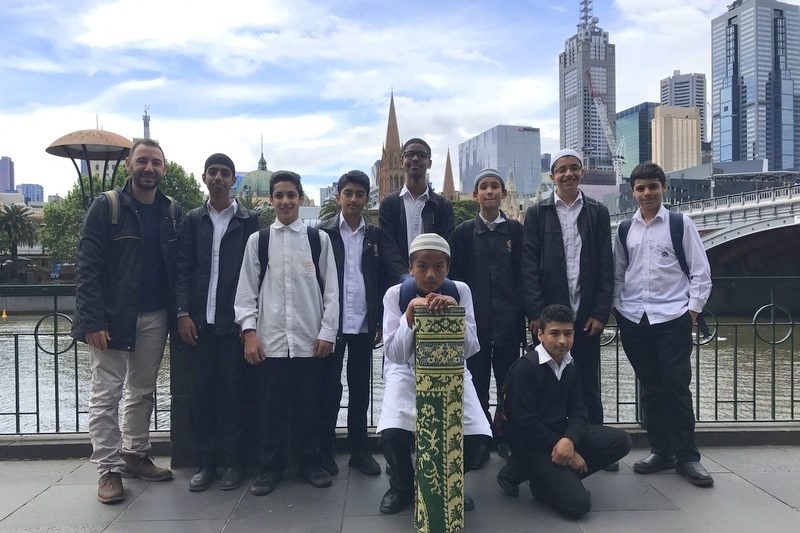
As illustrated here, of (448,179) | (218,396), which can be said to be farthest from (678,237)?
(448,179)

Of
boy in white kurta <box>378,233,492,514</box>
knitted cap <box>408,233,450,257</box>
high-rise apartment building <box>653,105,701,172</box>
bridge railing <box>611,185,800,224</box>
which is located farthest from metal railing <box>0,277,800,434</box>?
high-rise apartment building <box>653,105,701,172</box>

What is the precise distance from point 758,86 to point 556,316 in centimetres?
19856

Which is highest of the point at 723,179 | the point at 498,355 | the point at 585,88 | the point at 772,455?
the point at 585,88

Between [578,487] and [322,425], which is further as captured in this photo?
[322,425]

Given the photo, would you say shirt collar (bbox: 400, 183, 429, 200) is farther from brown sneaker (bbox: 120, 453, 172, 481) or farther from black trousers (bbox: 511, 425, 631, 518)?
brown sneaker (bbox: 120, 453, 172, 481)

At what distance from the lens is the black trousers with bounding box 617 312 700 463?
405cm

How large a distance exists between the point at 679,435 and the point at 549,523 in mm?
1330

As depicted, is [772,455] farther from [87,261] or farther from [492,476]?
[87,261]

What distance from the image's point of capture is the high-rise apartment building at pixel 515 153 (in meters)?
164

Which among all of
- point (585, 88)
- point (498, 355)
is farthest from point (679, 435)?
point (585, 88)

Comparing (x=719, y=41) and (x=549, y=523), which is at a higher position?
(x=719, y=41)

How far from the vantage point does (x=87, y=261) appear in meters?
3.77

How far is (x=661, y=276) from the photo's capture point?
4.12m

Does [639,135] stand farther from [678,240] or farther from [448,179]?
[678,240]
